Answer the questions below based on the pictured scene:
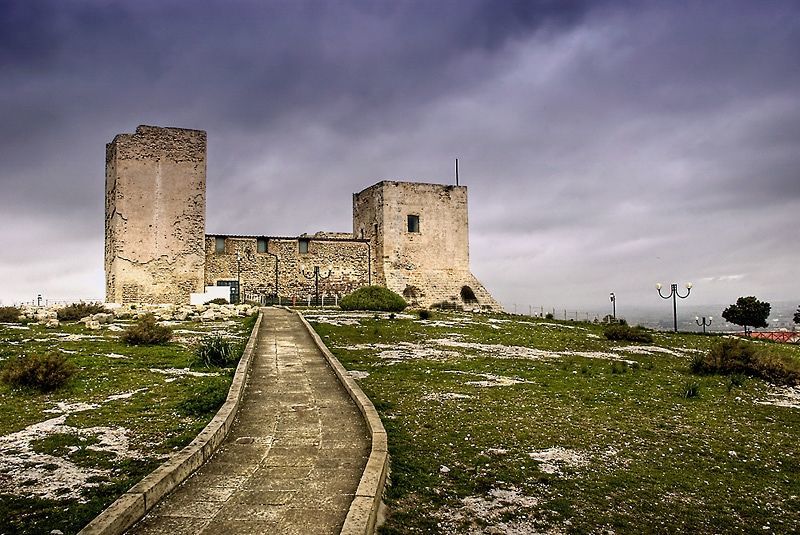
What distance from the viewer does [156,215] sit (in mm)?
37656

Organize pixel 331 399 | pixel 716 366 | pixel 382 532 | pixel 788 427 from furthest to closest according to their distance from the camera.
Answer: pixel 716 366 → pixel 331 399 → pixel 788 427 → pixel 382 532

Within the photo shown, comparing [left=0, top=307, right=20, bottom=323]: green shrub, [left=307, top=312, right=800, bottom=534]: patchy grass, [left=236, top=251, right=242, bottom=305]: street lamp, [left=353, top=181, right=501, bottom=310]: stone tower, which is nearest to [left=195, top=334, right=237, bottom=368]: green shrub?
[left=307, top=312, right=800, bottom=534]: patchy grass

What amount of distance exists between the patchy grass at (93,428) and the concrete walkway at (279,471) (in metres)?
0.71

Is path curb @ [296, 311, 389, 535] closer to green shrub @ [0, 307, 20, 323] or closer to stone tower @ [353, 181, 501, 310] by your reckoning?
green shrub @ [0, 307, 20, 323]

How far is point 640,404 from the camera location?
1078 cm

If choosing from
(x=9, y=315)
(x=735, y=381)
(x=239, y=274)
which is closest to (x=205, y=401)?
(x=735, y=381)

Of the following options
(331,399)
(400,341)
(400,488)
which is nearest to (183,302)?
(400,341)

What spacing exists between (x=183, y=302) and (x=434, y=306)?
1809 cm

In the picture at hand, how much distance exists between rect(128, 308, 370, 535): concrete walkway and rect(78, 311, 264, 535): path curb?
0.30 ft

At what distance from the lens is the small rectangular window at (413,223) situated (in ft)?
150

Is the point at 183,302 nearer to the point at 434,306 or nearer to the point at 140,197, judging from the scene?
the point at 140,197

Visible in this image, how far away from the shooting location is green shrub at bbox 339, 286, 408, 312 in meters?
31.7

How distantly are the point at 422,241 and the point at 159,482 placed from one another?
40.8m

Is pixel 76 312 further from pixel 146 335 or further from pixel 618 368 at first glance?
pixel 618 368
